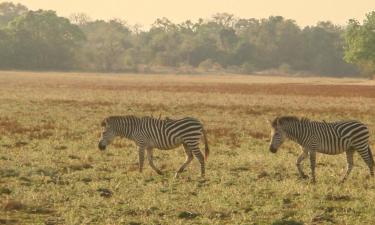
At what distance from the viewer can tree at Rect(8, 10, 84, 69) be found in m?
136

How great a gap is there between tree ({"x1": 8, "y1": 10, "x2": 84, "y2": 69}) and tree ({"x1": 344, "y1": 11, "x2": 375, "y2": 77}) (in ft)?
202

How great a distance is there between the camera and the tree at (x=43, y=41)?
13575cm

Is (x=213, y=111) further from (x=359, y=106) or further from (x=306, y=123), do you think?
(x=306, y=123)

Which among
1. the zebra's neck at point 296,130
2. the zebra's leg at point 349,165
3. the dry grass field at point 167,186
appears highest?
the zebra's neck at point 296,130

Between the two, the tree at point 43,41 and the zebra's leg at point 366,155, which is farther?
the tree at point 43,41

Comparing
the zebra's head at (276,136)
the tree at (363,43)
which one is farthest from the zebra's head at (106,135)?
the tree at (363,43)

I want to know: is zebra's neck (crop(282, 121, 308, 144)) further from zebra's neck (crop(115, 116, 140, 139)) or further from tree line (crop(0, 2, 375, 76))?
tree line (crop(0, 2, 375, 76))

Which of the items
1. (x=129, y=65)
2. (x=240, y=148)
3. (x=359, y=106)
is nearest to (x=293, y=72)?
(x=129, y=65)

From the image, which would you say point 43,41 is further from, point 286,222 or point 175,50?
point 286,222

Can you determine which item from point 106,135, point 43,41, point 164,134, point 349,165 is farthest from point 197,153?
point 43,41

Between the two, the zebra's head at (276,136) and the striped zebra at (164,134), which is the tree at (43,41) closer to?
the striped zebra at (164,134)

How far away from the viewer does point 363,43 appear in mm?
104812

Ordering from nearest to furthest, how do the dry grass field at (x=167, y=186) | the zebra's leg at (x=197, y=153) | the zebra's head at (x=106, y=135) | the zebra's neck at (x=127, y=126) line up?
the dry grass field at (x=167, y=186) < the zebra's leg at (x=197, y=153) < the zebra's neck at (x=127, y=126) < the zebra's head at (x=106, y=135)

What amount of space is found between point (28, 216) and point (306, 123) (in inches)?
279
